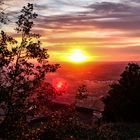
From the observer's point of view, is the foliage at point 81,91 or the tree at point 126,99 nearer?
the foliage at point 81,91

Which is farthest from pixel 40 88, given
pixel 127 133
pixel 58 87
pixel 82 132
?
pixel 127 133

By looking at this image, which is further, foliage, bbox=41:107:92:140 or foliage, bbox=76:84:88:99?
foliage, bbox=41:107:92:140

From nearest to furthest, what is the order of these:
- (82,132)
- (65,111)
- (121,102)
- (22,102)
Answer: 1. (22,102)
2. (65,111)
3. (82,132)
4. (121,102)

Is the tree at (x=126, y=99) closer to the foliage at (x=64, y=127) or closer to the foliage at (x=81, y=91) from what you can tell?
the foliage at (x=64, y=127)

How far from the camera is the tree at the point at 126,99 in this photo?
180 feet

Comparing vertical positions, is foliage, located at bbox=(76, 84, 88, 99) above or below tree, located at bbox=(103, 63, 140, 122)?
above

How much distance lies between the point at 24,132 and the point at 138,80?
122 feet

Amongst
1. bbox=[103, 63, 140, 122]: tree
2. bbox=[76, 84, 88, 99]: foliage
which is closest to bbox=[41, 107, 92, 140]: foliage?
bbox=[76, 84, 88, 99]: foliage

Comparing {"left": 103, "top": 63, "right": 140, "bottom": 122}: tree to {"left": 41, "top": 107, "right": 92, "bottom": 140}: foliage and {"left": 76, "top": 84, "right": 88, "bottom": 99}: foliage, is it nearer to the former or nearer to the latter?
{"left": 41, "top": 107, "right": 92, "bottom": 140}: foliage

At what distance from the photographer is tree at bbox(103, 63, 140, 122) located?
54.9m

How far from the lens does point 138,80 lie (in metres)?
56.0

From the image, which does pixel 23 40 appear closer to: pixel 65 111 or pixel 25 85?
pixel 25 85

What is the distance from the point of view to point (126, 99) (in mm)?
55281

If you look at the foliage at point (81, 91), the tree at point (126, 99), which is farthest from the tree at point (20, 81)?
the tree at point (126, 99)
